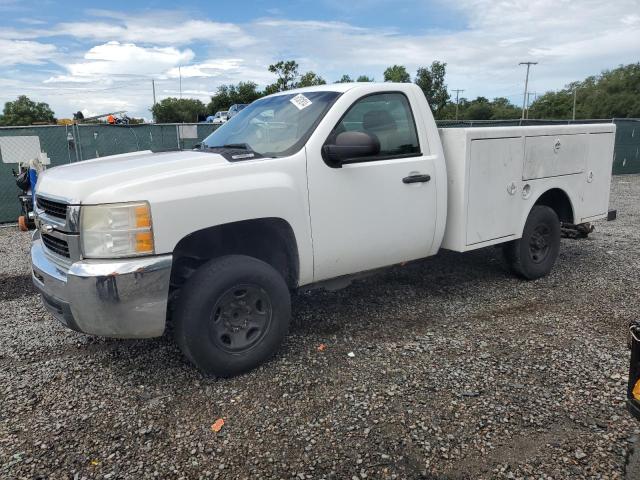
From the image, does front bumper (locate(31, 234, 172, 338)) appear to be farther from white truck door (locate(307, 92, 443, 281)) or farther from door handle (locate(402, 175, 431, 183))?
door handle (locate(402, 175, 431, 183))

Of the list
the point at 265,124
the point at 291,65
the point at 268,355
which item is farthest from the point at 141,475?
the point at 291,65

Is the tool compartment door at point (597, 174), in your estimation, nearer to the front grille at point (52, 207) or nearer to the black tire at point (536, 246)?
the black tire at point (536, 246)

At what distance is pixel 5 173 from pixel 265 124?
7.81 m

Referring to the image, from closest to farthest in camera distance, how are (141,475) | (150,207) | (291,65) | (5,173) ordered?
1. (141,475)
2. (150,207)
3. (5,173)
4. (291,65)

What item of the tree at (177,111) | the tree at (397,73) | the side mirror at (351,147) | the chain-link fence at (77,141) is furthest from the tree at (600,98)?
the side mirror at (351,147)

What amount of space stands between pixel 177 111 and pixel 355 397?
97706 millimetres

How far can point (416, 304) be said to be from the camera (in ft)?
16.1

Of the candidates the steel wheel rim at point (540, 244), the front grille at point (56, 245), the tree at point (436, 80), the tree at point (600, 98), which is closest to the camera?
the front grille at point (56, 245)

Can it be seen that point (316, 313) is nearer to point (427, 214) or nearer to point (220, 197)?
point (427, 214)

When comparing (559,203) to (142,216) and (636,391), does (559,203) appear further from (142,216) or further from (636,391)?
(142,216)

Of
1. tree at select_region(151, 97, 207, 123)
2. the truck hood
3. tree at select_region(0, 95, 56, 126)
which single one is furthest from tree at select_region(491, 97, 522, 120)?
the truck hood

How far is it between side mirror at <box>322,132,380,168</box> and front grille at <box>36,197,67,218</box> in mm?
1757

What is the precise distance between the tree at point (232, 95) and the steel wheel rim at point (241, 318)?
79.2m

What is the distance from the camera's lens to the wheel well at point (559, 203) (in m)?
5.60
